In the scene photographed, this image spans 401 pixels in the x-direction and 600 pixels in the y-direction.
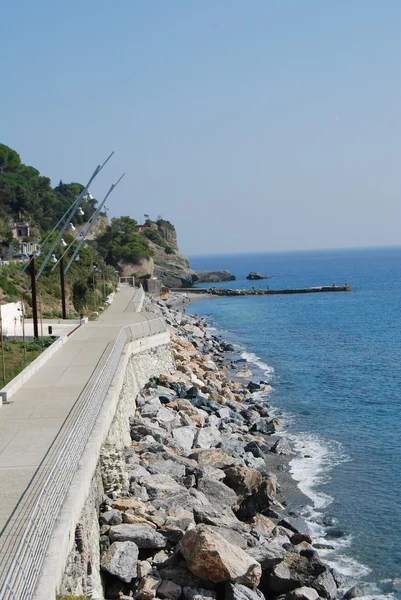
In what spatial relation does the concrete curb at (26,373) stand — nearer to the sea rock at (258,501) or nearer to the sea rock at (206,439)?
the sea rock at (206,439)

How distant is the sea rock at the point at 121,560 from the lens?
12.3 metres

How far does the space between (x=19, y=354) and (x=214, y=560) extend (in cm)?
1604

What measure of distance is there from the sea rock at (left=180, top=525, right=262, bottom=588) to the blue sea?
4614mm

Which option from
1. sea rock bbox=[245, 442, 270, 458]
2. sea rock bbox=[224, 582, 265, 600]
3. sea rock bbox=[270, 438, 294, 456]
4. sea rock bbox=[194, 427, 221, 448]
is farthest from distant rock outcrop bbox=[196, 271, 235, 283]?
sea rock bbox=[224, 582, 265, 600]

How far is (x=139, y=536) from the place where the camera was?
1304cm

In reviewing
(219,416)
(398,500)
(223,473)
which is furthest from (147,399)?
(398,500)

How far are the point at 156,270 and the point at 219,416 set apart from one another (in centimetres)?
9210

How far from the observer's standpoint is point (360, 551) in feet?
58.2

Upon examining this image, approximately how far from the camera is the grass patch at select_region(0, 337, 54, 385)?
75.1 feet

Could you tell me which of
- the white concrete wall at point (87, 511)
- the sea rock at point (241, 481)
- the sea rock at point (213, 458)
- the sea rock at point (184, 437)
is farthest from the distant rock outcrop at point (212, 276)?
the sea rock at point (241, 481)

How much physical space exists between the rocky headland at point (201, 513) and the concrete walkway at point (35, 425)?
174 cm

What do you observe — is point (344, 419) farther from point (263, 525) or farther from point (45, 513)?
point (45, 513)

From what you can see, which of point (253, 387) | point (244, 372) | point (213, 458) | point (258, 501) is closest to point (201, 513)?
point (258, 501)

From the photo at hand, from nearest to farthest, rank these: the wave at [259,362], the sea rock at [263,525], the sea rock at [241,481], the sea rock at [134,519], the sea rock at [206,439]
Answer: the sea rock at [134,519], the sea rock at [263,525], the sea rock at [241,481], the sea rock at [206,439], the wave at [259,362]
